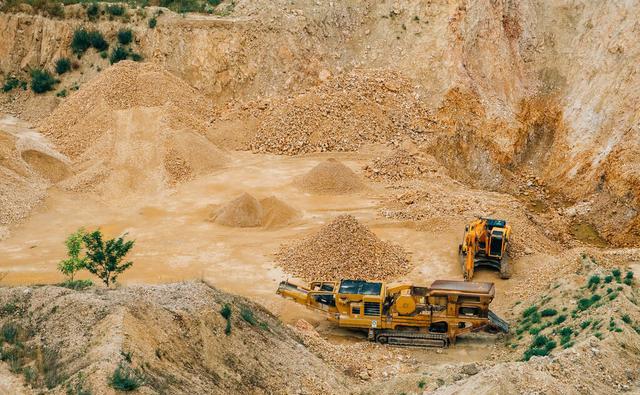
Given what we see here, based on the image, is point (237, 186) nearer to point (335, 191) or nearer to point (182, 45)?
point (335, 191)

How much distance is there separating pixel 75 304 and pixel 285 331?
16.8 ft

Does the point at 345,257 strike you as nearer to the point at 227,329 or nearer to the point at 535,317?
the point at 535,317

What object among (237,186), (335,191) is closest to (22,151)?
(237,186)

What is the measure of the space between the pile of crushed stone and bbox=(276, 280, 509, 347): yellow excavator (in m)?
16.6

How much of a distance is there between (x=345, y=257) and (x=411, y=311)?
4.47m

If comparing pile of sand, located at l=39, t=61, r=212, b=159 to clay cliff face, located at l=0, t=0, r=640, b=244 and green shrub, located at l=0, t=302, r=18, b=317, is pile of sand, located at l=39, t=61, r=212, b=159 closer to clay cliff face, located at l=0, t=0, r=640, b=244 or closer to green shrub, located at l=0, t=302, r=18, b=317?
clay cliff face, located at l=0, t=0, r=640, b=244

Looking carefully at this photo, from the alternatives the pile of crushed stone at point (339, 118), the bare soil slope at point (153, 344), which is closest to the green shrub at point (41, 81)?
the pile of crushed stone at point (339, 118)

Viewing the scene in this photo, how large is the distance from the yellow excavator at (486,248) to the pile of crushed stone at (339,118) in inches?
506

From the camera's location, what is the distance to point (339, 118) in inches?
1411

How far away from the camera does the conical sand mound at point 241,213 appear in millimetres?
28297

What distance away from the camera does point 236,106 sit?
38.0 metres

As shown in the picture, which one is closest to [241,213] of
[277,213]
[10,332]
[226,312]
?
[277,213]

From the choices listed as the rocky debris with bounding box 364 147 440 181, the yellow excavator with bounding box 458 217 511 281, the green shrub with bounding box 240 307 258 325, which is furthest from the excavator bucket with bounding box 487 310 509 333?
the rocky debris with bounding box 364 147 440 181

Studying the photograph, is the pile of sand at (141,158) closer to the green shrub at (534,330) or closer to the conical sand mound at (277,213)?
the conical sand mound at (277,213)
